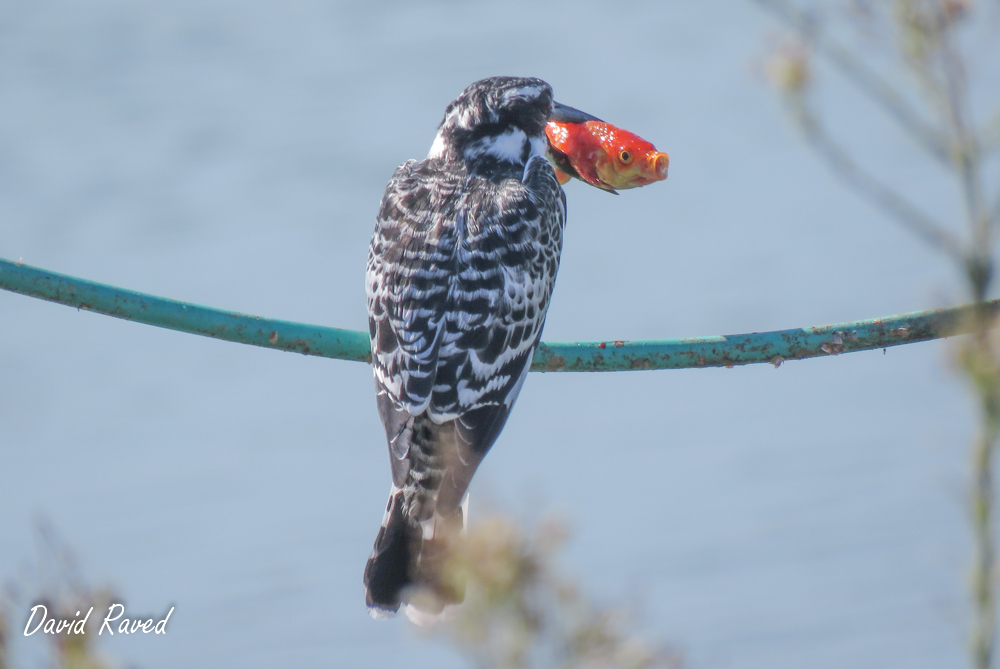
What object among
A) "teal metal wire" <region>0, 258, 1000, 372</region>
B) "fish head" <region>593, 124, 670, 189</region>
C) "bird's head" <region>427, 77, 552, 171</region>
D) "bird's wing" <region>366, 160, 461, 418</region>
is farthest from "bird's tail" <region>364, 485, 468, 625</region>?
"fish head" <region>593, 124, 670, 189</region>

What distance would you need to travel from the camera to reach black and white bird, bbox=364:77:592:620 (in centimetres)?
325

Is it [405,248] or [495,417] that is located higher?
[405,248]

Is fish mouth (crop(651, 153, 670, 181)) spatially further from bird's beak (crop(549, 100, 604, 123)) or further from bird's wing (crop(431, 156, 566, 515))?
bird's wing (crop(431, 156, 566, 515))

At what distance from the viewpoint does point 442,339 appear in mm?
3307

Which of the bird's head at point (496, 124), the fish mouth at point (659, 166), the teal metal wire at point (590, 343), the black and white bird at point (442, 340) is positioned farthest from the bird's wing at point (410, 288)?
the fish mouth at point (659, 166)

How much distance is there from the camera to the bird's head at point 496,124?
3.92 m

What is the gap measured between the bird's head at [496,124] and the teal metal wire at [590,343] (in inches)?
32.6

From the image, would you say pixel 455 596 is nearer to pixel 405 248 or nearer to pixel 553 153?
pixel 405 248

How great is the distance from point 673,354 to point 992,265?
30.7 inches

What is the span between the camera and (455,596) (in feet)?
9.66

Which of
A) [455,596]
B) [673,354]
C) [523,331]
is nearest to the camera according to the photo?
[455,596]

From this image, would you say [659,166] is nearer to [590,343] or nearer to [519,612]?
[590,343]

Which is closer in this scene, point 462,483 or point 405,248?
point 462,483

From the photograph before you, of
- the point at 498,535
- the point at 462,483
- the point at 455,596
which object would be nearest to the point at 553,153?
the point at 462,483
